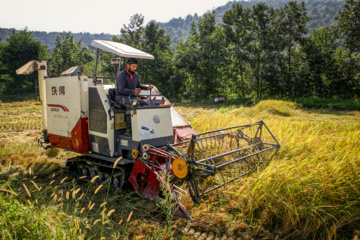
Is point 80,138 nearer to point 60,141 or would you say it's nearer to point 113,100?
point 60,141

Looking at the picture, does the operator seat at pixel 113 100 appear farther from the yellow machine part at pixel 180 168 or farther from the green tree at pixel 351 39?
the green tree at pixel 351 39

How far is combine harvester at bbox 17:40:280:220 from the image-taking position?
14.3ft

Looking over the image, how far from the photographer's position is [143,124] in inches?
182

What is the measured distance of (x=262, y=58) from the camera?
864 inches

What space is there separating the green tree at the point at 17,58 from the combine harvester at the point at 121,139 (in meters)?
29.5

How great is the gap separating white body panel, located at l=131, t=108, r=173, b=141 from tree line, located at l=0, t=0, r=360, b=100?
17.5 m

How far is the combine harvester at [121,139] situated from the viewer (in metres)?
4.37

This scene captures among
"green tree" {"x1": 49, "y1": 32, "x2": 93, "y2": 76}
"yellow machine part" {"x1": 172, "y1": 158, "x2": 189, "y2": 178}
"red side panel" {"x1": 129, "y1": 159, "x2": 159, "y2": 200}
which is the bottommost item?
"red side panel" {"x1": 129, "y1": 159, "x2": 159, "y2": 200}

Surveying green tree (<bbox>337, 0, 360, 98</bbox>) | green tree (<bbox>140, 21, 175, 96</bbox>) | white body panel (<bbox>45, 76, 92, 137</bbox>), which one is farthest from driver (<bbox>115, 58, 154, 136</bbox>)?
green tree (<bbox>337, 0, 360, 98</bbox>)

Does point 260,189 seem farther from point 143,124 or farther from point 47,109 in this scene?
point 47,109

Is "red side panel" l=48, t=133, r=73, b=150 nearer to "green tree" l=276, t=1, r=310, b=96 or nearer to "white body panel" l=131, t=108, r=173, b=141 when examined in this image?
"white body panel" l=131, t=108, r=173, b=141

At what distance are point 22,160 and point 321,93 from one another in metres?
21.8

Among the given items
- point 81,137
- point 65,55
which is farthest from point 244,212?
point 65,55

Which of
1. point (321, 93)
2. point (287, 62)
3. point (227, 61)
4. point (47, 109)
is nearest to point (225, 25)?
point (227, 61)
